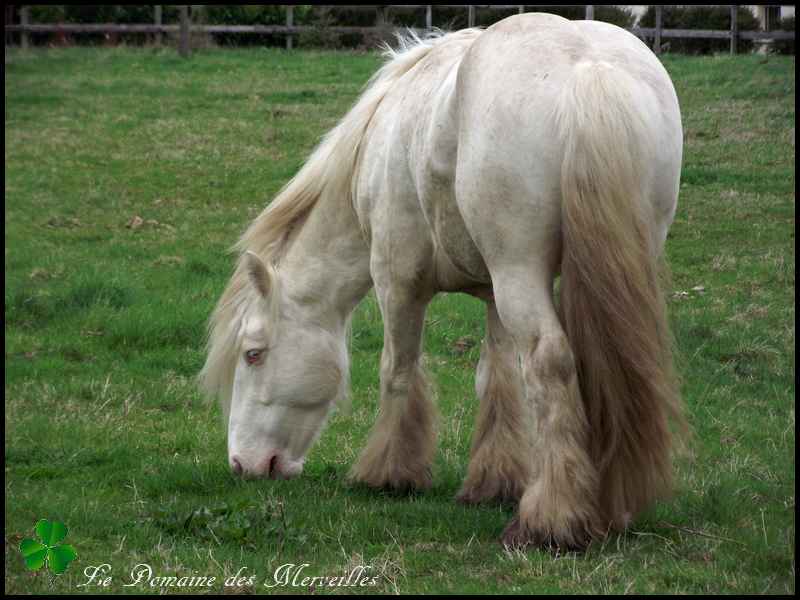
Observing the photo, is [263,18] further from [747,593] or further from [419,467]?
[747,593]

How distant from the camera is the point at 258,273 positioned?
17.6ft

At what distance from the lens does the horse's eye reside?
5477 millimetres

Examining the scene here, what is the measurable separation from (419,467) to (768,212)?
6.75 meters

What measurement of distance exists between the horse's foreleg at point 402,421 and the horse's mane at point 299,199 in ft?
2.35

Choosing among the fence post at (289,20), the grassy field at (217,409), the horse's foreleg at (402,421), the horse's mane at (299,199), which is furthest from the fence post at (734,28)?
the horse's foreleg at (402,421)

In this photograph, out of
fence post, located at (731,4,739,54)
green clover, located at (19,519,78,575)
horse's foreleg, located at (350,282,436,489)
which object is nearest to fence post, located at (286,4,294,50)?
fence post, located at (731,4,739,54)

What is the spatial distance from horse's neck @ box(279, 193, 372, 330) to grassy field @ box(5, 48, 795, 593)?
0.91m

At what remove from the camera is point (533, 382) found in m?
4.03

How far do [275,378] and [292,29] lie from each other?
20.7m

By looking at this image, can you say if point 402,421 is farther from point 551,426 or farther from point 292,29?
point 292,29

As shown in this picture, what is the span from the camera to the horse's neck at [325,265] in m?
5.51

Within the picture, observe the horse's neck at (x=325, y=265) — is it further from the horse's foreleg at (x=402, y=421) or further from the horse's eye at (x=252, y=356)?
the horse's foreleg at (x=402, y=421)

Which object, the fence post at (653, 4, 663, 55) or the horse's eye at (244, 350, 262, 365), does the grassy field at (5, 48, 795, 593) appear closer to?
the horse's eye at (244, 350, 262, 365)

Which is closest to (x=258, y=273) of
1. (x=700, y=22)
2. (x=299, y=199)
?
(x=299, y=199)
